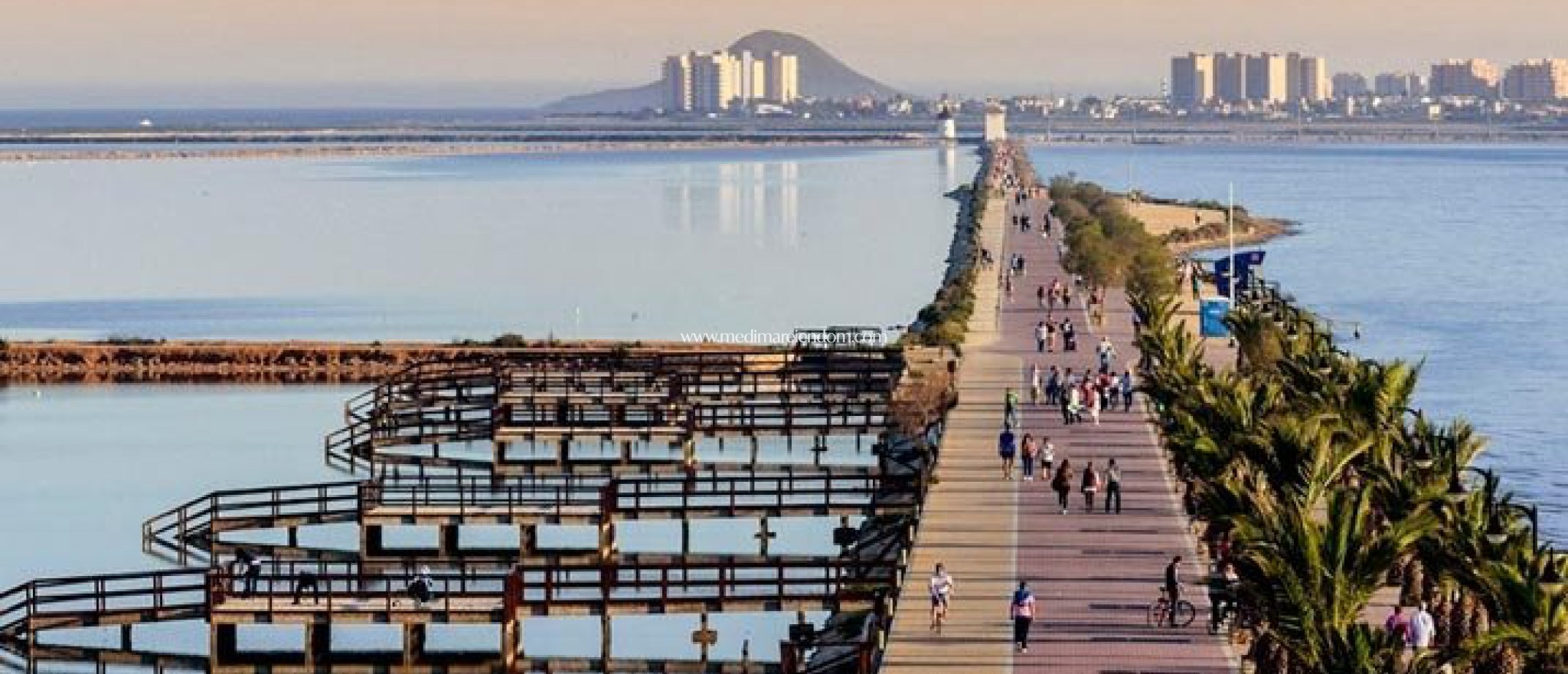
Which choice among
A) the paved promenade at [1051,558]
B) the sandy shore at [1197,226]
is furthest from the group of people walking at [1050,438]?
the sandy shore at [1197,226]

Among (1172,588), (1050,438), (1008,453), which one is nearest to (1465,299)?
(1050,438)

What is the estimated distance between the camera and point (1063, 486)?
4097 cm

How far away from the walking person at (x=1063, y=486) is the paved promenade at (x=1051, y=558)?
152 mm

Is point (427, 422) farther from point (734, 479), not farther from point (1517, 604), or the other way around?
point (1517, 604)

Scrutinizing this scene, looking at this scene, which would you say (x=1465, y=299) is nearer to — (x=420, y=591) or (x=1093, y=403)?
(x=1093, y=403)

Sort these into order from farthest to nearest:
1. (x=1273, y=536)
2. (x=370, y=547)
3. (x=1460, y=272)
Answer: (x=1460, y=272), (x=370, y=547), (x=1273, y=536)

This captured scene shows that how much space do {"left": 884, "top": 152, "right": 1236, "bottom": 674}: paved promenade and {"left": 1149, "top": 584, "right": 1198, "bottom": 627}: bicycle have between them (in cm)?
14

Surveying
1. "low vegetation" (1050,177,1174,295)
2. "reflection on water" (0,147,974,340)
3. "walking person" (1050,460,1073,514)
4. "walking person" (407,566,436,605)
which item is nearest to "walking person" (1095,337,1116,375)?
"low vegetation" (1050,177,1174,295)

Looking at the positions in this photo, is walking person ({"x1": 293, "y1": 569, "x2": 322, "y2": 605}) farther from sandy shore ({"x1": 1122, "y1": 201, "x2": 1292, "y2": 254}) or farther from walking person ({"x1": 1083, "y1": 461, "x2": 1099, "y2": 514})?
sandy shore ({"x1": 1122, "y1": 201, "x2": 1292, "y2": 254})

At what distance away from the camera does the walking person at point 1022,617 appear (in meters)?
31.2

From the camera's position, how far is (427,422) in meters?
53.6

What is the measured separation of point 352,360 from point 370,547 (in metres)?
30.7

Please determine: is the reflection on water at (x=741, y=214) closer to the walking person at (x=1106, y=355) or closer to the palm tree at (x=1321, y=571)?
the walking person at (x=1106, y=355)

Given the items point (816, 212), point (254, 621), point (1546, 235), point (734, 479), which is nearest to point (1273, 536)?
point (254, 621)
